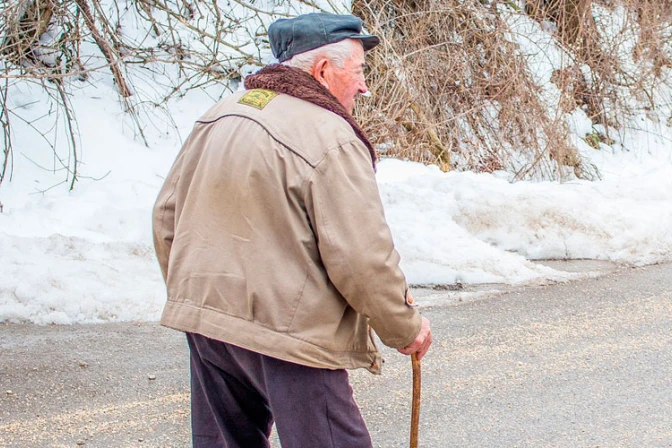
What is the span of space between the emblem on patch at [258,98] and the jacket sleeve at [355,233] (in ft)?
0.87

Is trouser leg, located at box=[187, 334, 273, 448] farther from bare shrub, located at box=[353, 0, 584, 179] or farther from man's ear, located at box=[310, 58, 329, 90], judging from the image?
bare shrub, located at box=[353, 0, 584, 179]

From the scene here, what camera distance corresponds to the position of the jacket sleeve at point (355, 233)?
84.0 inches

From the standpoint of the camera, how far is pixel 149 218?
21.8ft

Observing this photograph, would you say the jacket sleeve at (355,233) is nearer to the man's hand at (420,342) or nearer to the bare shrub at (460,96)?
the man's hand at (420,342)

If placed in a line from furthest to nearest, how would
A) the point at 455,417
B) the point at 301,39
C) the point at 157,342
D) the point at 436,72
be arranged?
1. the point at 436,72
2. the point at 157,342
3. the point at 455,417
4. the point at 301,39

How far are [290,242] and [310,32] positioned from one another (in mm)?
600

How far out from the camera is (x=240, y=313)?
2.22 meters

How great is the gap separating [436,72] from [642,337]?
226 inches

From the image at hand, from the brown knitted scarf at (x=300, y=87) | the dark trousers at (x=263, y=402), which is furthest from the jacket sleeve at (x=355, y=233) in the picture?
the dark trousers at (x=263, y=402)

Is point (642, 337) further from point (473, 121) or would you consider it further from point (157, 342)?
point (473, 121)

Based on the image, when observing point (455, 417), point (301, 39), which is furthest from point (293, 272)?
point (455, 417)

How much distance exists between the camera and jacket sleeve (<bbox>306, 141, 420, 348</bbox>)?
7.00 feet

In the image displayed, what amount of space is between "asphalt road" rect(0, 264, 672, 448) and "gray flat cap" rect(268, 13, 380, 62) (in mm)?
1970

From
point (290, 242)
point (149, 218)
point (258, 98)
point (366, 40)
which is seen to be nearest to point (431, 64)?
point (149, 218)
